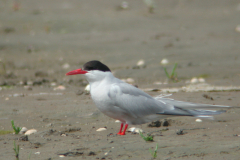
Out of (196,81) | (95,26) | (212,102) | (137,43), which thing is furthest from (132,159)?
(95,26)

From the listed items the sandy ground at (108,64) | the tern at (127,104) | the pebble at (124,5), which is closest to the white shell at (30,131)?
the sandy ground at (108,64)

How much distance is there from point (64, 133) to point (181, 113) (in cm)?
135

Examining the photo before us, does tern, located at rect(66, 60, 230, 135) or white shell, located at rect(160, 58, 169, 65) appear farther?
white shell, located at rect(160, 58, 169, 65)

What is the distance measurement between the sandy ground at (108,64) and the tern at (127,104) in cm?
16

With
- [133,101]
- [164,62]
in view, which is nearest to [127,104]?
[133,101]

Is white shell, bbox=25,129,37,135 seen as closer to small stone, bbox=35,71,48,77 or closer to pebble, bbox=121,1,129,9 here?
small stone, bbox=35,71,48,77

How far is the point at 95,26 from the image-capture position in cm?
1055

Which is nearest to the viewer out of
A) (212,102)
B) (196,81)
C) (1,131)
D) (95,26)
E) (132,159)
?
(132,159)

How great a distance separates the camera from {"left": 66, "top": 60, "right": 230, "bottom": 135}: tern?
4.19m

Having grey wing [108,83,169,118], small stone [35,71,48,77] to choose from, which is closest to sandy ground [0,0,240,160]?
small stone [35,71,48,77]

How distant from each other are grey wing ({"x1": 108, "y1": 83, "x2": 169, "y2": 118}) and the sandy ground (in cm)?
24

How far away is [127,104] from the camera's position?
4.26 meters

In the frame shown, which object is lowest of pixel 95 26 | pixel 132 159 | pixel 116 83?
pixel 132 159

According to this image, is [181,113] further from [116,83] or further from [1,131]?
[1,131]
